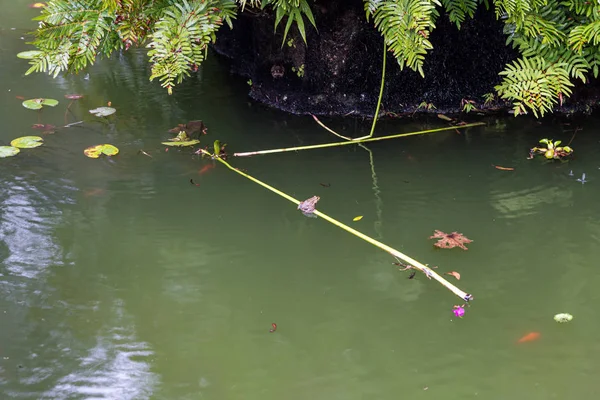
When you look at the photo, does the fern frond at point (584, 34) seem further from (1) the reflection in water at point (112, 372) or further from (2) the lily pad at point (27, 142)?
(2) the lily pad at point (27, 142)

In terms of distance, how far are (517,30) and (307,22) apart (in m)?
1.20

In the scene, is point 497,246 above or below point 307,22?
below

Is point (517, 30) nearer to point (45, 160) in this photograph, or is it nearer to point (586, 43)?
point (586, 43)

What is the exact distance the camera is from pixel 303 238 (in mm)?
2461

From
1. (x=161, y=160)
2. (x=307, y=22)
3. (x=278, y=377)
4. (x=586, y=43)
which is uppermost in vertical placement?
(x=307, y=22)

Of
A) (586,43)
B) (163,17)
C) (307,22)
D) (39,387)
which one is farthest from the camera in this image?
(307,22)

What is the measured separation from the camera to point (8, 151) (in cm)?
308

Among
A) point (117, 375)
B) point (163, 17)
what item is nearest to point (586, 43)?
point (163, 17)

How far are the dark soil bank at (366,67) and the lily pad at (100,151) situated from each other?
105 centimetres

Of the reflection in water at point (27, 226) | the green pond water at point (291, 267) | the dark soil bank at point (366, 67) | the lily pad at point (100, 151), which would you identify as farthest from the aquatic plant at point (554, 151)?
the reflection in water at point (27, 226)

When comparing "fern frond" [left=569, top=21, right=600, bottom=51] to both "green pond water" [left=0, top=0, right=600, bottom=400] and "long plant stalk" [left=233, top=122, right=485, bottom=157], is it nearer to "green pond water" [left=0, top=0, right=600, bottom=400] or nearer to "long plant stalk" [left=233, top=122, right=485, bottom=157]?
"green pond water" [left=0, top=0, right=600, bottom=400]

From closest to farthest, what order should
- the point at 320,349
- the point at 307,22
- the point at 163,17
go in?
the point at 320,349
the point at 163,17
the point at 307,22

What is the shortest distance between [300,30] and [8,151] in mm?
1608

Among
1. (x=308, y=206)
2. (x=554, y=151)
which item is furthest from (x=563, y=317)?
(x=554, y=151)
